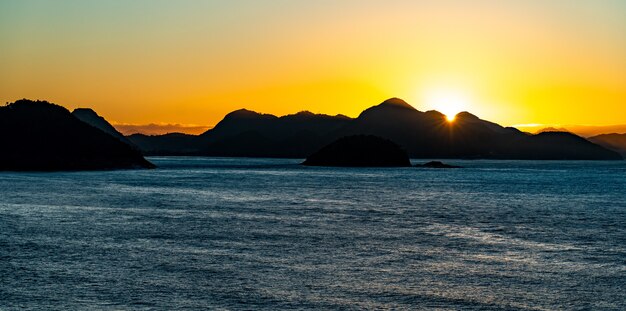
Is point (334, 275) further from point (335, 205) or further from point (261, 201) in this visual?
point (261, 201)

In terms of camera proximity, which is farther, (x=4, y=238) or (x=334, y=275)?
(x=4, y=238)

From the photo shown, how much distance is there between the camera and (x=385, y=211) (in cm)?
6219

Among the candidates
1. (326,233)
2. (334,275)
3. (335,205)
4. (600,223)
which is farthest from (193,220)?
(600,223)

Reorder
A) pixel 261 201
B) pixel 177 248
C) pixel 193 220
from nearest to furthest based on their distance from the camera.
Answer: pixel 177 248 → pixel 193 220 → pixel 261 201

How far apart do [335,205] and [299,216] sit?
1471 cm

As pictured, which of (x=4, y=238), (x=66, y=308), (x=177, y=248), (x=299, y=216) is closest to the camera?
(x=66, y=308)

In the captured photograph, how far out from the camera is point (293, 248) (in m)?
35.2

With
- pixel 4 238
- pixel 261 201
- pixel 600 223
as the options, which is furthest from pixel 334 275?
pixel 261 201

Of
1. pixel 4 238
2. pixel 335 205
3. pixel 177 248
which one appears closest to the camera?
pixel 177 248

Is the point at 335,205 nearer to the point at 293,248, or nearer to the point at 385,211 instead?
the point at 385,211

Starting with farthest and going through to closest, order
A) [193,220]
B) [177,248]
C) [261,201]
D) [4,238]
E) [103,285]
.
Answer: [261,201] < [193,220] < [4,238] < [177,248] < [103,285]

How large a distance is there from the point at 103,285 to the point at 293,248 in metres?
12.0

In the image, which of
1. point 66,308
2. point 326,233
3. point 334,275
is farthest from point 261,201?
point 66,308

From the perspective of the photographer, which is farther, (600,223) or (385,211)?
(385,211)
